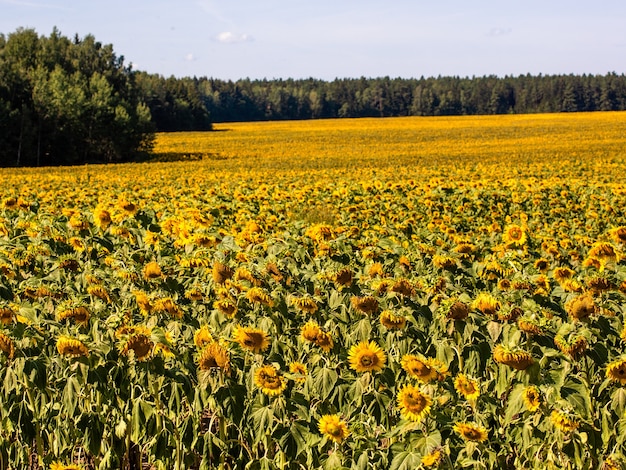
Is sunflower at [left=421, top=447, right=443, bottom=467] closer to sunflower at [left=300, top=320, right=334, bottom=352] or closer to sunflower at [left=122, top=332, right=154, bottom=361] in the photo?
sunflower at [left=300, top=320, right=334, bottom=352]

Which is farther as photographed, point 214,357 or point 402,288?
point 402,288

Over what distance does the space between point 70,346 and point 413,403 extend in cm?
140

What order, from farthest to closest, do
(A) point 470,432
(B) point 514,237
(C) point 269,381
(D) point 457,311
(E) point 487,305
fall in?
1. (B) point 514,237
2. (E) point 487,305
3. (D) point 457,311
4. (C) point 269,381
5. (A) point 470,432

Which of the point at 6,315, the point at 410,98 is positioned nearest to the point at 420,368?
the point at 6,315

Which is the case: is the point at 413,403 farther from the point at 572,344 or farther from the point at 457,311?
the point at 572,344

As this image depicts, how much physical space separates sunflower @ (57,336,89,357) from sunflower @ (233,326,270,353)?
65 cm

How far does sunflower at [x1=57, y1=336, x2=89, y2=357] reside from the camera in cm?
258

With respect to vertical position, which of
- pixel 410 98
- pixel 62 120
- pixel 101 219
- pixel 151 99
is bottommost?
pixel 101 219

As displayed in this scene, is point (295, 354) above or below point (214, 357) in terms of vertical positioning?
below

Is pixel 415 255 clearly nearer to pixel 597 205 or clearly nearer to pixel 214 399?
pixel 214 399

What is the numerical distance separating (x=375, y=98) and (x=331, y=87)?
9512mm

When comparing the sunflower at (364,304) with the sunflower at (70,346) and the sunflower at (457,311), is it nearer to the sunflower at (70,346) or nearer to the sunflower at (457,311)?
the sunflower at (457,311)

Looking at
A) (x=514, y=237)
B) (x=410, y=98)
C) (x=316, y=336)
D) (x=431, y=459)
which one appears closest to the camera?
(x=431, y=459)

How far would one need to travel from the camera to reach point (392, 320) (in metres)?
3.05
